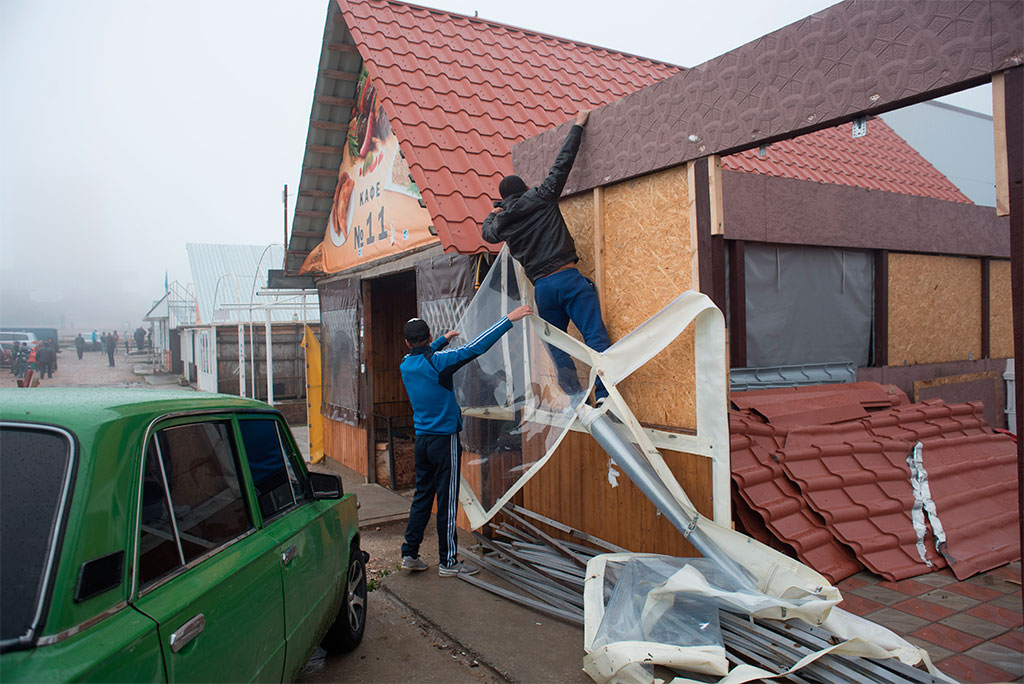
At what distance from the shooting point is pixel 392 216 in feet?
26.3

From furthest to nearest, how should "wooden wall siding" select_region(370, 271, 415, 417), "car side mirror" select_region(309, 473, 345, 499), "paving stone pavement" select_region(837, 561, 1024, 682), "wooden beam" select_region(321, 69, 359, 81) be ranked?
"wooden wall siding" select_region(370, 271, 415, 417) → "wooden beam" select_region(321, 69, 359, 81) → "car side mirror" select_region(309, 473, 345, 499) → "paving stone pavement" select_region(837, 561, 1024, 682)

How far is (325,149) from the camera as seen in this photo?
9609mm

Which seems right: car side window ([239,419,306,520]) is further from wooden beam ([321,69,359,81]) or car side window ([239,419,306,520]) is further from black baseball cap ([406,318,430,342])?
wooden beam ([321,69,359,81])

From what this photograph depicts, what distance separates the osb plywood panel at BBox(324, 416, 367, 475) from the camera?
939 cm

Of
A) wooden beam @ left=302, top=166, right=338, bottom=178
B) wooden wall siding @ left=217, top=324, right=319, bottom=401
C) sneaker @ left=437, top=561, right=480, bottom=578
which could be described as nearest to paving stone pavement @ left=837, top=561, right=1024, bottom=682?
sneaker @ left=437, top=561, right=480, bottom=578

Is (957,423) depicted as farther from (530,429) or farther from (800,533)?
(530,429)

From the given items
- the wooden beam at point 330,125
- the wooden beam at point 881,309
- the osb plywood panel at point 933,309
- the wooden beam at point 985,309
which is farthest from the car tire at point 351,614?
the wooden beam at point 985,309

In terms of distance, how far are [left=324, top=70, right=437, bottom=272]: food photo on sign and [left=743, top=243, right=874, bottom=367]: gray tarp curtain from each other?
426 cm

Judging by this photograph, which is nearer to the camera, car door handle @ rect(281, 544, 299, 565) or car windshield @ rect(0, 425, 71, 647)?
car windshield @ rect(0, 425, 71, 647)

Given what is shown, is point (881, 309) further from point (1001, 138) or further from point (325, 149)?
point (325, 149)

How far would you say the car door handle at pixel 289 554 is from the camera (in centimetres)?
286

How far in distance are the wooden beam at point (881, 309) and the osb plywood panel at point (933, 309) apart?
0.13 meters

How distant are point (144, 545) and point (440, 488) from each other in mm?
3508

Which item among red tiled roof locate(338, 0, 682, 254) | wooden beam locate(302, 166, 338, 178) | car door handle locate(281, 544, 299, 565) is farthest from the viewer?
wooden beam locate(302, 166, 338, 178)
